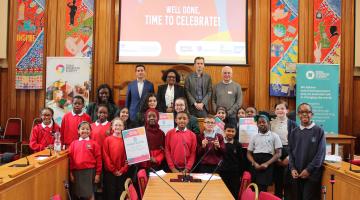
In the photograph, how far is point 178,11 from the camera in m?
7.56

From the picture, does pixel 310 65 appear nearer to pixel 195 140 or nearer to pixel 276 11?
pixel 276 11

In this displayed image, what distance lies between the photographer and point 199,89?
6.09 m

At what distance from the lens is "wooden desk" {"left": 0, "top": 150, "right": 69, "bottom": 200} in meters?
3.03

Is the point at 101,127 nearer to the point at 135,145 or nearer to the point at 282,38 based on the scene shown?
the point at 135,145

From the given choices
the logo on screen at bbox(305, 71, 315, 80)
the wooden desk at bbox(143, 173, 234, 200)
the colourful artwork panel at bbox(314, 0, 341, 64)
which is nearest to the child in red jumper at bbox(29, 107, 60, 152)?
the wooden desk at bbox(143, 173, 234, 200)

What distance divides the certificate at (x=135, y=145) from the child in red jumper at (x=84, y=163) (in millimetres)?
453

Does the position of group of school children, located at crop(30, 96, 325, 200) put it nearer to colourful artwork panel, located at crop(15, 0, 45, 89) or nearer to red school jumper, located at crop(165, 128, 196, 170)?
red school jumper, located at crop(165, 128, 196, 170)

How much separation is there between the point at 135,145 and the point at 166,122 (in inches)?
33.8

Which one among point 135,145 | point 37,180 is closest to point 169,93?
point 135,145

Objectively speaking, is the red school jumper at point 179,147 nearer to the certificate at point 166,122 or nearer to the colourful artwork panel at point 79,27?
the certificate at point 166,122

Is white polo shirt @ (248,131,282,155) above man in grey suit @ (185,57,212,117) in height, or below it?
below

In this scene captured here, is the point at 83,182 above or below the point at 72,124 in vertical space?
below

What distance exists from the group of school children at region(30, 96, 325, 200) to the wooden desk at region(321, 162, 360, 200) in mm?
261

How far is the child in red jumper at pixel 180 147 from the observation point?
450 cm
